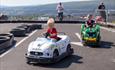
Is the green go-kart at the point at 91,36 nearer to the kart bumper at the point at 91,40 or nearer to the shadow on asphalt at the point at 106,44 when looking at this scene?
the kart bumper at the point at 91,40

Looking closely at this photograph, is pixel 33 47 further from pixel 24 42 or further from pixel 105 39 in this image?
pixel 105 39

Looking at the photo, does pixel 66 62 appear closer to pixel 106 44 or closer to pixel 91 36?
pixel 91 36

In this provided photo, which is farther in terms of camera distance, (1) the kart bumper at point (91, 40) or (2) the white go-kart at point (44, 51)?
(1) the kart bumper at point (91, 40)

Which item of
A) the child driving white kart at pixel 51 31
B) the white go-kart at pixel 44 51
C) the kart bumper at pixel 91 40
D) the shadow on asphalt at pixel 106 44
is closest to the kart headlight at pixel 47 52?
the white go-kart at pixel 44 51

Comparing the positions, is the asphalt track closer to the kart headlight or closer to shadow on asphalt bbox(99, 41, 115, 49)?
shadow on asphalt bbox(99, 41, 115, 49)

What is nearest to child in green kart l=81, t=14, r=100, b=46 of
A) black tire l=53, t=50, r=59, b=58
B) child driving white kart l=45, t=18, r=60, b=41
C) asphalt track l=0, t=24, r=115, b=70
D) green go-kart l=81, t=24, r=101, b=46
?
green go-kart l=81, t=24, r=101, b=46

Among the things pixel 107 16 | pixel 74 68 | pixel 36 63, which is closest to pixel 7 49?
pixel 36 63

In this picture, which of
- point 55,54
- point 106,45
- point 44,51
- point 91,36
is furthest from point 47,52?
point 106,45

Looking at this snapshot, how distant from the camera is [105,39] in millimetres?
19234

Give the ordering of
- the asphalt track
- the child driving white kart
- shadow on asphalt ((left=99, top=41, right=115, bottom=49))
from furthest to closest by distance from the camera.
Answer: shadow on asphalt ((left=99, top=41, right=115, bottom=49)), the child driving white kart, the asphalt track

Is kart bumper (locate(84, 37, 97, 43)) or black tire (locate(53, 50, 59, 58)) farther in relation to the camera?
kart bumper (locate(84, 37, 97, 43))

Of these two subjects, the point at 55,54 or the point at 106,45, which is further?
the point at 106,45

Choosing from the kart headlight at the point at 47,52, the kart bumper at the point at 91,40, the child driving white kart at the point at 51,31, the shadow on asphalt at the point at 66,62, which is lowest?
the shadow on asphalt at the point at 66,62

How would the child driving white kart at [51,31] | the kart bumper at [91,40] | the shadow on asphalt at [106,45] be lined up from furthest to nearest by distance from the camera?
the kart bumper at [91,40] < the shadow on asphalt at [106,45] < the child driving white kart at [51,31]
